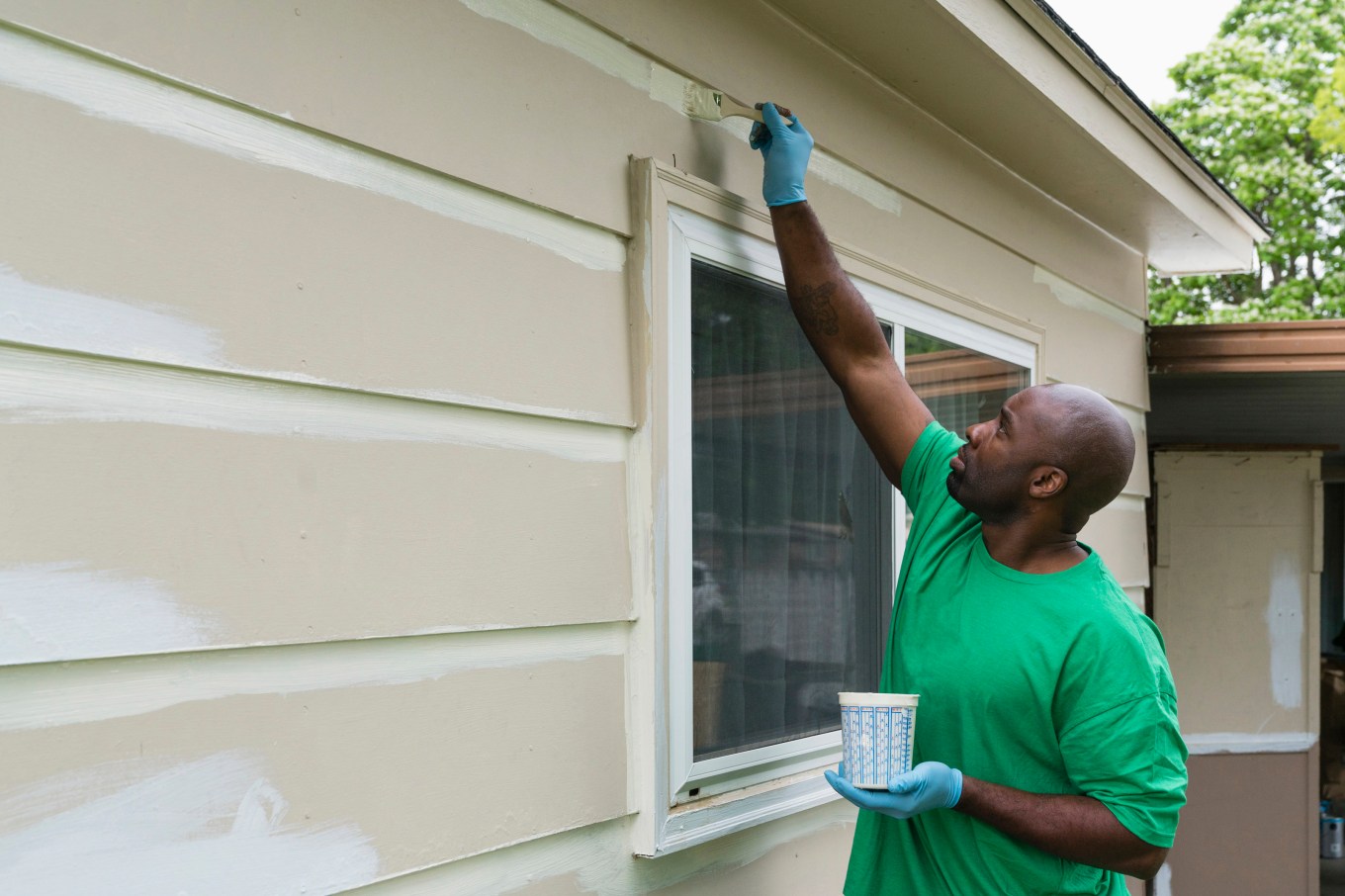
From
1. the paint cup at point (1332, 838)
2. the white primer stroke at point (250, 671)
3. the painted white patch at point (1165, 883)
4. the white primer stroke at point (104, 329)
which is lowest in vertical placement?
the paint cup at point (1332, 838)

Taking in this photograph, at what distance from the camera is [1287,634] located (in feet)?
21.4

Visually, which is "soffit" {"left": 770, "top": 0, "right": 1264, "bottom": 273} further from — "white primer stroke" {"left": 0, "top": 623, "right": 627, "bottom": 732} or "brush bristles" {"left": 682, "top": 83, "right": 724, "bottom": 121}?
"white primer stroke" {"left": 0, "top": 623, "right": 627, "bottom": 732}

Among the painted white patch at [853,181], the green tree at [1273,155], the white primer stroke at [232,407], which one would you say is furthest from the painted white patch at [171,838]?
the green tree at [1273,155]

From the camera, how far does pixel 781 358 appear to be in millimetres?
2717

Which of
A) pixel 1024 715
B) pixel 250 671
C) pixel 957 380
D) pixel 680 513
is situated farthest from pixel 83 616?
pixel 957 380

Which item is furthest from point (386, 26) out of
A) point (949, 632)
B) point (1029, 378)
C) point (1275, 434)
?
point (1275, 434)

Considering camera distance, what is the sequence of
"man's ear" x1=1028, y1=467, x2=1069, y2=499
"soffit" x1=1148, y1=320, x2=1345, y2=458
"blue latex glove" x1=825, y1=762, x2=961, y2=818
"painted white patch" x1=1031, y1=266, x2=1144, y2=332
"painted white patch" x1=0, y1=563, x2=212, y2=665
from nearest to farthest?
"painted white patch" x1=0, y1=563, x2=212, y2=665, "blue latex glove" x1=825, y1=762, x2=961, y2=818, "man's ear" x1=1028, y1=467, x2=1069, y2=499, "painted white patch" x1=1031, y1=266, x2=1144, y2=332, "soffit" x1=1148, y1=320, x2=1345, y2=458

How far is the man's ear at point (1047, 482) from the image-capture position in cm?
213

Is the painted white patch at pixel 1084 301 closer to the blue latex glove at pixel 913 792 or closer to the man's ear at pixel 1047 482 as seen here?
the man's ear at pixel 1047 482

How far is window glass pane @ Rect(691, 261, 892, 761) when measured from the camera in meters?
2.41

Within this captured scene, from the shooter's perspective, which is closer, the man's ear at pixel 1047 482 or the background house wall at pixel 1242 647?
the man's ear at pixel 1047 482

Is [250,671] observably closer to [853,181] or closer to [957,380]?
[853,181]

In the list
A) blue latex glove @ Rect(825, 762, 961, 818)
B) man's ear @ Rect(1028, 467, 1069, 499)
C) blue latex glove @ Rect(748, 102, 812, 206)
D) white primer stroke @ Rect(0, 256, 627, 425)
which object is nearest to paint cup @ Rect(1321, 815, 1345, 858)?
man's ear @ Rect(1028, 467, 1069, 499)

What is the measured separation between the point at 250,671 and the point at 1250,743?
246 inches
